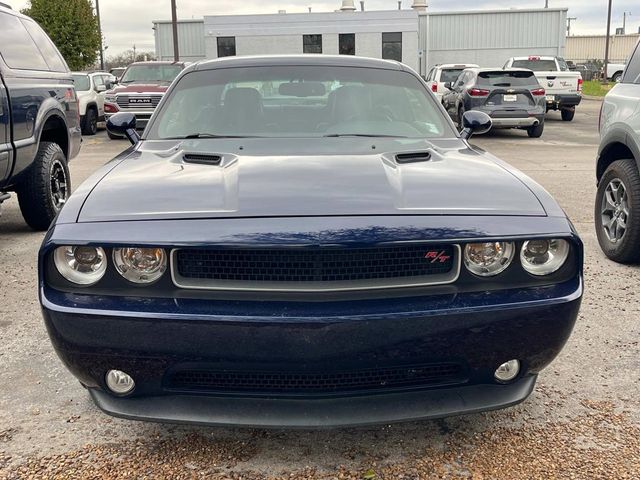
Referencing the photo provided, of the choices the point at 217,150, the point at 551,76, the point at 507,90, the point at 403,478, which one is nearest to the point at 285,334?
the point at 403,478

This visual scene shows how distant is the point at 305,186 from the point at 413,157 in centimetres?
70

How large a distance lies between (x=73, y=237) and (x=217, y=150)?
3.37ft

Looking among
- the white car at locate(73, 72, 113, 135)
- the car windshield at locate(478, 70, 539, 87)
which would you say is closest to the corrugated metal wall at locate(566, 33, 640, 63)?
the car windshield at locate(478, 70, 539, 87)

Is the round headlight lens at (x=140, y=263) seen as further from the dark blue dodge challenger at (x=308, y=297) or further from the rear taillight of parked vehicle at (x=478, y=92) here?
the rear taillight of parked vehicle at (x=478, y=92)

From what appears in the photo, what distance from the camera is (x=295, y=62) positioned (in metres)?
3.97

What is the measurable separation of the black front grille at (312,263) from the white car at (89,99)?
15370 mm

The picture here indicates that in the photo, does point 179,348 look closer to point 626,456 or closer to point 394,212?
point 394,212

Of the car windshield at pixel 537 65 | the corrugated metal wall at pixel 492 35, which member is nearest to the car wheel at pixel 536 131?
the car windshield at pixel 537 65

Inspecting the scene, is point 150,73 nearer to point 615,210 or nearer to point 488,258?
point 615,210

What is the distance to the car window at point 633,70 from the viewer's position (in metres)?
5.06

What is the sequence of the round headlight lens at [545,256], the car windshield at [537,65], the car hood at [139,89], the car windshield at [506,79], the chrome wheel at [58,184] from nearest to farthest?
the round headlight lens at [545,256] < the chrome wheel at [58,184] < the car windshield at [506,79] < the car hood at [139,89] < the car windshield at [537,65]

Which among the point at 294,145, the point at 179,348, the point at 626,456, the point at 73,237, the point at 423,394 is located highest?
the point at 294,145

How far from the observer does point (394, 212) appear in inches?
89.7

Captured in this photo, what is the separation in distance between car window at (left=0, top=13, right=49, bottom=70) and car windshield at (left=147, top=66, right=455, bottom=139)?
245 cm
